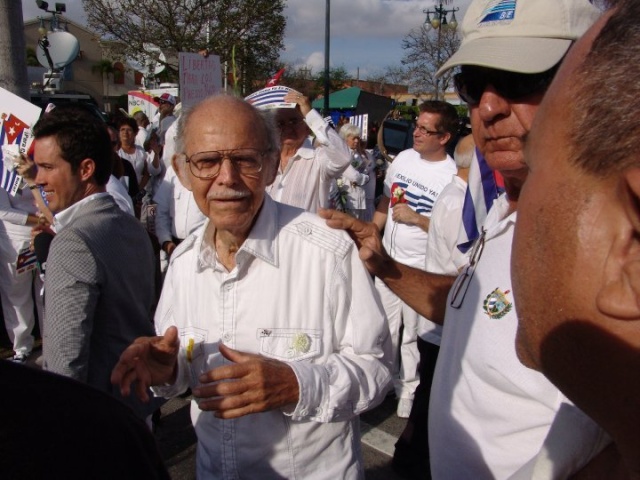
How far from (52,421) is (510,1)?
157 centimetres

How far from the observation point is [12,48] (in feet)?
15.6

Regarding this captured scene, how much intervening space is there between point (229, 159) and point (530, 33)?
104 cm

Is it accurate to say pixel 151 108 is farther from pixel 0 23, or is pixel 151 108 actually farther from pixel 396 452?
pixel 396 452

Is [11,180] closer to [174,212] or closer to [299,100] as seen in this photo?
[174,212]

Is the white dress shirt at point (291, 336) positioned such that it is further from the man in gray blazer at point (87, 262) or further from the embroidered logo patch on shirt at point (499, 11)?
the embroidered logo patch on shirt at point (499, 11)

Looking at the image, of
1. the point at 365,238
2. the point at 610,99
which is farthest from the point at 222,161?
the point at 610,99

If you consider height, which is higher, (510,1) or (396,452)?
(510,1)

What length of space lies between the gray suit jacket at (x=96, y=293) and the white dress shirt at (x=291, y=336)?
564 mm

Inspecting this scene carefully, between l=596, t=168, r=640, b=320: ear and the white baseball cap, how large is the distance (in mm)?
1077

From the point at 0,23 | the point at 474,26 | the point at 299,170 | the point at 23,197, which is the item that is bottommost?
the point at 23,197

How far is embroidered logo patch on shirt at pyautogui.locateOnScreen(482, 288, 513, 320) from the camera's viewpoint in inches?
54.8

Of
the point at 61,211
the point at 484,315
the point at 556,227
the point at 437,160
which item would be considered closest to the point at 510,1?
the point at 484,315

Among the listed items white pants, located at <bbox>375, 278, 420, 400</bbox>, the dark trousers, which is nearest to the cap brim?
the dark trousers

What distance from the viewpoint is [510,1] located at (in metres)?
1.56
